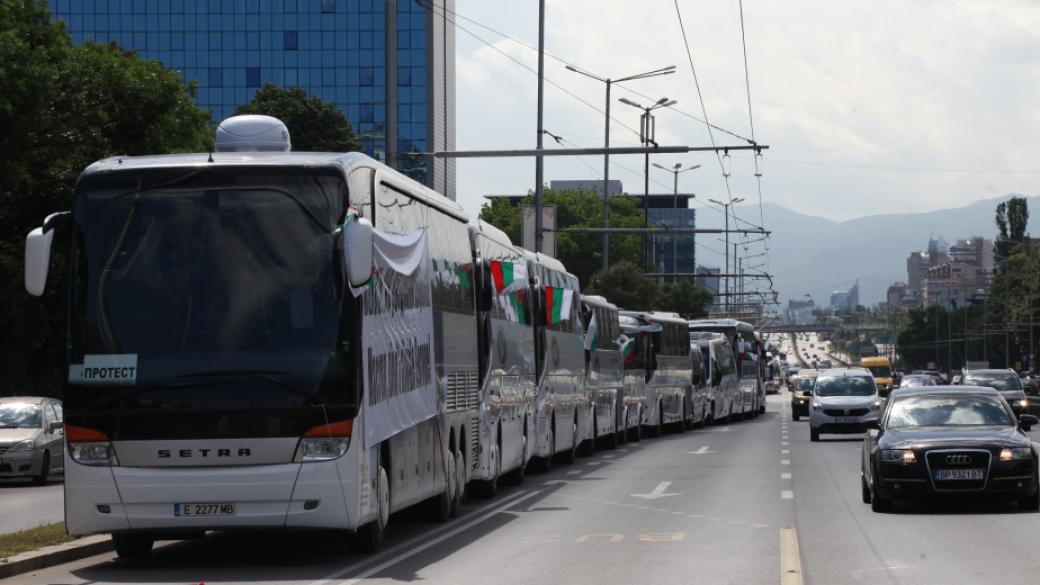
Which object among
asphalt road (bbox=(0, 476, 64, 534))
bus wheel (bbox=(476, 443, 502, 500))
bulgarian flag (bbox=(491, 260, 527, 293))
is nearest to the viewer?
asphalt road (bbox=(0, 476, 64, 534))

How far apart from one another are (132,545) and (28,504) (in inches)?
372

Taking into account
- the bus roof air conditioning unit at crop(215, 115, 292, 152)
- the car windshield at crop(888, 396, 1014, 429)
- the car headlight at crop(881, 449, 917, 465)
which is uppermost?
the bus roof air conditioning unit at crop(215, 115, 292, 152)

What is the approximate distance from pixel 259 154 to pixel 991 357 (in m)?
164

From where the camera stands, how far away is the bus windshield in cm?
1488

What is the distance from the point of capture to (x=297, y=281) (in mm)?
15078

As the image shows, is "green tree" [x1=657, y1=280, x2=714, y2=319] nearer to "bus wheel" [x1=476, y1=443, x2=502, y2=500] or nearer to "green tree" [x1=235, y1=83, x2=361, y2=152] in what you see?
"green tree" [x1=235, y1=83, x2=361, y2=152]

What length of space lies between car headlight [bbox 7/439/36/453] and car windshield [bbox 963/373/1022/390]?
29.1 metres

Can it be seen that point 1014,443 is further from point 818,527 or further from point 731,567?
point 731,567

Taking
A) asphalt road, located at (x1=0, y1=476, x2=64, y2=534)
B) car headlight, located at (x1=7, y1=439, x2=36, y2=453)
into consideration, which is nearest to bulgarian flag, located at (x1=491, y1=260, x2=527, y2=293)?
asphalt road, located at (x1=0, y1=476, x2=64, y2=534)

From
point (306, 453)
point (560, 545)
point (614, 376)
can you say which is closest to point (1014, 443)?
point (560, 545)

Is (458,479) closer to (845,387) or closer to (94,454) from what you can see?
(94,454)

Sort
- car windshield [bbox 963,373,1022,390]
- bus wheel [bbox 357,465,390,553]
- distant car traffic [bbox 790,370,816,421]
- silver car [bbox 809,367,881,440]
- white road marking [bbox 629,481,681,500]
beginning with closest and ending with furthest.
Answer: bus wheel [bbox 357,465,390,553], white road marking [bbox 629,481,681,500], silver car [bbox 809,367,881,440], car windshield [bbox 963,373,1022,390], distant car traffic [bbox 790,370,816,421]

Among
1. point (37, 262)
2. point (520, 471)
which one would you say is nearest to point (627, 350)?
point (520, 471)

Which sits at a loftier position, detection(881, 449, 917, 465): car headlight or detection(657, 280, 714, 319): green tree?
detection(657, 280, 714, 319): green tree
